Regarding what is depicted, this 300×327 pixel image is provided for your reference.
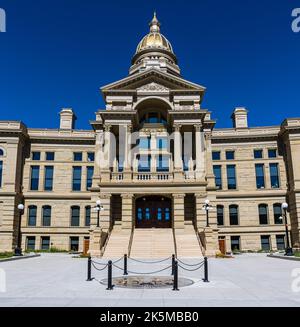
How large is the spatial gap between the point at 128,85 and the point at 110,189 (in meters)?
12.6

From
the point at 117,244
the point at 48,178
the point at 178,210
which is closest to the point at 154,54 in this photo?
the point at 48,178

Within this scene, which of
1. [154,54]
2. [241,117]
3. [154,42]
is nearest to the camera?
[241,117]

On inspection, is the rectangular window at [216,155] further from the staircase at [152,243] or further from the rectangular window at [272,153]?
the staircase at [152,243]

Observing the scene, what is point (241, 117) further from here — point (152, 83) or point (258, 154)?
point (152, 83)

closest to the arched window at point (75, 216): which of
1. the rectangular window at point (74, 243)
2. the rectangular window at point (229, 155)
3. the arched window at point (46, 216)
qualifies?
the rectangular window at point (74, 243)

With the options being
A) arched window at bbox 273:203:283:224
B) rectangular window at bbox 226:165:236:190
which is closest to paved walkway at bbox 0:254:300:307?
arched window at bbox 273:203:283:224

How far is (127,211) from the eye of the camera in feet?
113

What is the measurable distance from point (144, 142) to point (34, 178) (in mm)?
17272

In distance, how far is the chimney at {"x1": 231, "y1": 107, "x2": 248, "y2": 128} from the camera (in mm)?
49875

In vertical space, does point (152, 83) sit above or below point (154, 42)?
below

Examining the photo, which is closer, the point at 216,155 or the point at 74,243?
the point at 74,243

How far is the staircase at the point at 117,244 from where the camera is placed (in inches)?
1192
